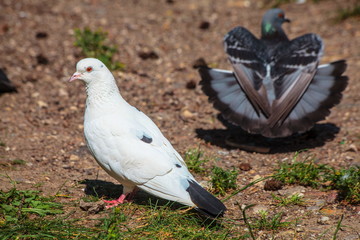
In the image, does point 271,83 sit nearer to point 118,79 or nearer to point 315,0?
point 118,79

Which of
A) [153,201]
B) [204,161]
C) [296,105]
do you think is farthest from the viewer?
[296,105]

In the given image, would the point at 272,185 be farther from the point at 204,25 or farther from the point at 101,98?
the point at 204,25

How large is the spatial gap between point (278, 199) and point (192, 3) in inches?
254

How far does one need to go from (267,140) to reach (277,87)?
0.72m

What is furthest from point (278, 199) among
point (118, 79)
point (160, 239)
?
point (118, 79)

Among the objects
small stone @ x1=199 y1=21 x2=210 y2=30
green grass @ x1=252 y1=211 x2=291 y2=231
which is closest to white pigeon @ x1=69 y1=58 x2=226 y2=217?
green grass @ x1=252 y1=211 x2=291 y2=231

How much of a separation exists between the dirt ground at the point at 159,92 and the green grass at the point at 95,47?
0.21 meters

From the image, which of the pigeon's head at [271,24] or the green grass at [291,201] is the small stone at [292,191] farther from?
the pigeon's head at [271,24]

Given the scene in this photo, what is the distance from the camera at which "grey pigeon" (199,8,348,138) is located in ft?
17.6

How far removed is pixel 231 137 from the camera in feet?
19.5

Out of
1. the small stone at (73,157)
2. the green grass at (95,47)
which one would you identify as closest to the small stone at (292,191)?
the small stone at (73,157)

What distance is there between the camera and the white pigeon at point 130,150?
3750 mm

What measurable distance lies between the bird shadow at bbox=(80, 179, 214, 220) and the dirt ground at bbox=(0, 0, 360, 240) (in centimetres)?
11

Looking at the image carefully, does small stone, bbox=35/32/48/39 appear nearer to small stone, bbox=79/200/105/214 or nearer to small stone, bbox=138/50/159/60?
small stone, bbox=138/50/159/60
